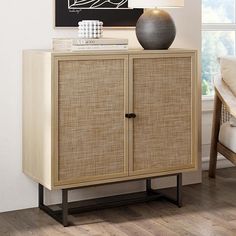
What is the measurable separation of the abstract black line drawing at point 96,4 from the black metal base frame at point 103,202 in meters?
1.04

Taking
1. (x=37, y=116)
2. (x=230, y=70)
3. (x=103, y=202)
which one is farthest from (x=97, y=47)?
(x=230, y=70)

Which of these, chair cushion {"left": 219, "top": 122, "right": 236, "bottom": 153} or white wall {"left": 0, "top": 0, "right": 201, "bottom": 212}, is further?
chair cushion {"left": 219, "top": 122, "right": 236, "bottom": 153}

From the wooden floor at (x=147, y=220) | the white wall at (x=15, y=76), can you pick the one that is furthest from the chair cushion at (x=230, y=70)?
the white wall at (x=15, y=76)

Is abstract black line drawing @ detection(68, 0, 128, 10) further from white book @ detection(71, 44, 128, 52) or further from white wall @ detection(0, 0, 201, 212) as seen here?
white book @ detection(71, 44, 128, 52)

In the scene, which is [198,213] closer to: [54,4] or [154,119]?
[154,119]

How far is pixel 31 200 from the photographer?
3.72 metres

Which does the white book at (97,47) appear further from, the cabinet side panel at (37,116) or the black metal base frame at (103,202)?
the black metal base frame at (103,202)

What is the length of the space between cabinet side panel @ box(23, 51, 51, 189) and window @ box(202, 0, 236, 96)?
1.67 m

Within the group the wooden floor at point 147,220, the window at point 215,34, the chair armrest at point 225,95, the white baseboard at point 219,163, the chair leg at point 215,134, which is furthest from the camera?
the window at point 215,34

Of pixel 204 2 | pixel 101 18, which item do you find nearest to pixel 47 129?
pixel 101 18

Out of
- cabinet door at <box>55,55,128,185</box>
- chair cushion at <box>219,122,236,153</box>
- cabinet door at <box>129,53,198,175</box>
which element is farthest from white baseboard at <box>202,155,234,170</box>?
cabinet door at <box>55,55,128,185</box>

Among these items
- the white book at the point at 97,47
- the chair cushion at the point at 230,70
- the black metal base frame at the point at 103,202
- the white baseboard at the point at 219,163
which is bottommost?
the black metal base frame at the point at 103,202

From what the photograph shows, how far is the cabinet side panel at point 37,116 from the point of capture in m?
3.36

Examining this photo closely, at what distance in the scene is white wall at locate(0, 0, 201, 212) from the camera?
355 centimetres
